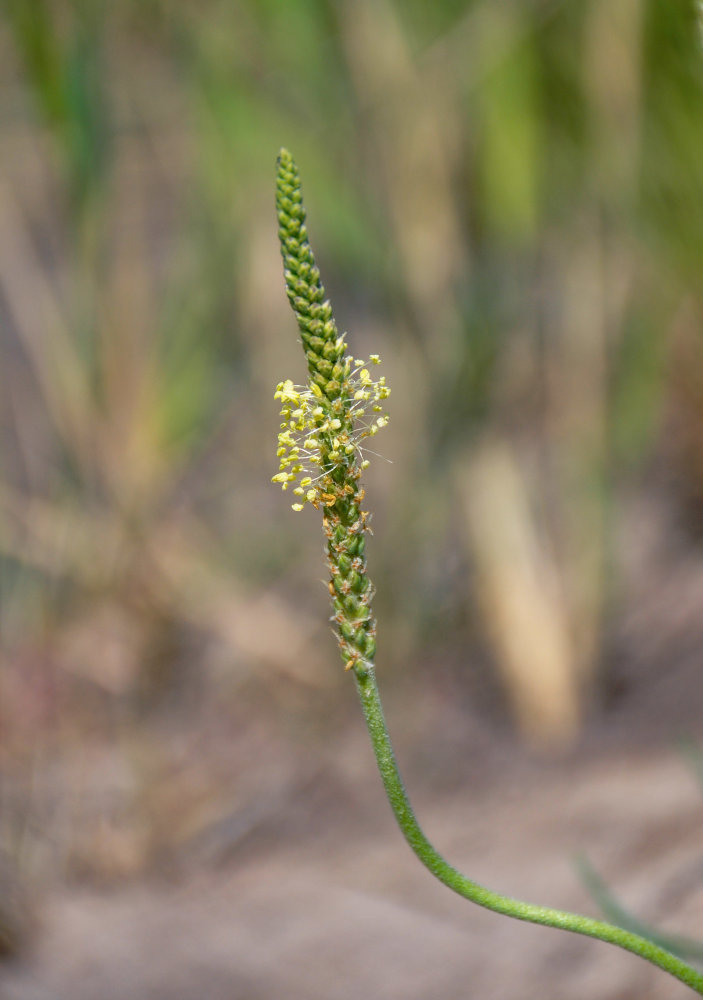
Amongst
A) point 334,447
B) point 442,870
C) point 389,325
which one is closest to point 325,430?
point 334,447

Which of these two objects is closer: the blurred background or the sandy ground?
the sandy ground

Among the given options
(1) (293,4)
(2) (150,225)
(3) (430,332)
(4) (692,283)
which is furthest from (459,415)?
(2) (150,225)

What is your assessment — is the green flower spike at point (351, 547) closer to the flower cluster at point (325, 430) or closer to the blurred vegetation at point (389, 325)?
the flower cluster at point (325, 430)

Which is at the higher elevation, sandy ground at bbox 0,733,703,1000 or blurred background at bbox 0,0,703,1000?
blurred background at bbox 0,0,703,1000

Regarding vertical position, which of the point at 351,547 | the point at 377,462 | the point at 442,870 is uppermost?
the point at 377,462

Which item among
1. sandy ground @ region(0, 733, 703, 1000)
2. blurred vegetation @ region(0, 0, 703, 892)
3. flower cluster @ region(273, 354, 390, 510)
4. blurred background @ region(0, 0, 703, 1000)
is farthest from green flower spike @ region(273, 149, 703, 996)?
blurred vegetation @ region(0, 0, 703, 892)

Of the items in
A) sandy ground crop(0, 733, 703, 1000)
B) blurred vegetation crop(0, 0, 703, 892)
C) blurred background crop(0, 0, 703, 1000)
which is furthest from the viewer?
blurred vegetation crop(0, 0, 703, 892)

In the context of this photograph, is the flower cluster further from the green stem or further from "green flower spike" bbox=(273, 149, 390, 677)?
the green stem

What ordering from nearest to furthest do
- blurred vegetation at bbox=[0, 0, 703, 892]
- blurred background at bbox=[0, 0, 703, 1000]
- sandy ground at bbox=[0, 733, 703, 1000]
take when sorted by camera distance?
sandy ground at bbox=[0, 733, 703, 1000]
blurred background at bbox=[0, 0, 703, 1000]
blurred vegetation at bbox=[0, 0, 703, 892]

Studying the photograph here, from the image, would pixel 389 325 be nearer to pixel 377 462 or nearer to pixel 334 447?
pixel 377 462
